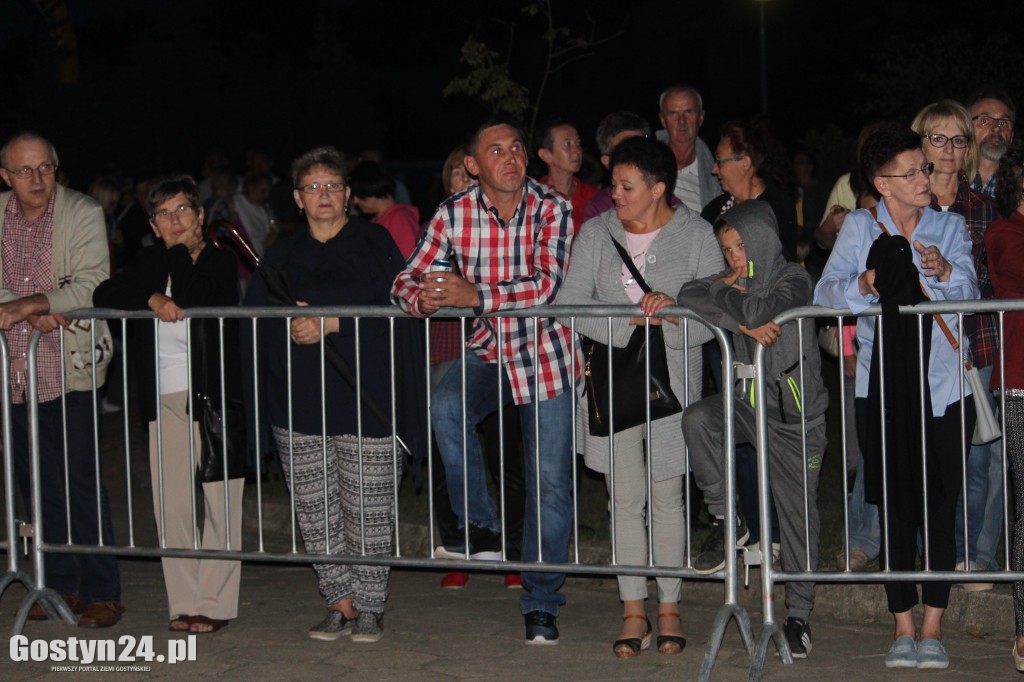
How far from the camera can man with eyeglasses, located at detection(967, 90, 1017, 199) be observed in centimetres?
701

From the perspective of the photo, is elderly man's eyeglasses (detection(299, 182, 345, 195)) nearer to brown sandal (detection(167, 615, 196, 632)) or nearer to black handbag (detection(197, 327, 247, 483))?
black handbag (detection(197, 327, 247, 483))

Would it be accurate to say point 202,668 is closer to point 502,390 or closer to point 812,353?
point 502,390

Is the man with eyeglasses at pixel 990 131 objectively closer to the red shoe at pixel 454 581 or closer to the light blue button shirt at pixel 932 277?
the light blue button shirt at pixel 932 277

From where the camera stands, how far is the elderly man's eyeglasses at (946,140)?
6512 millimetres

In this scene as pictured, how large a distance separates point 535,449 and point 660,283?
0.95 metres

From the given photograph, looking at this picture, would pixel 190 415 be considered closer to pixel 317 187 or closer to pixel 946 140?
pixel 317 187

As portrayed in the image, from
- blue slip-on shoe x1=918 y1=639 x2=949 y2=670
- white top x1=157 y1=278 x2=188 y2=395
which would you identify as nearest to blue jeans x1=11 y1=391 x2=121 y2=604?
white top x1=157 y1=278 x2=188 y2=395

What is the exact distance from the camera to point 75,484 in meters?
7.00

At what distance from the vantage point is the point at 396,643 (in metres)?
6.52

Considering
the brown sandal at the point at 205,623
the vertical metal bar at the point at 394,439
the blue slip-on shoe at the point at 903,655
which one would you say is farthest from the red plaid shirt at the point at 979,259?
the brown sandal at the point at 205,623

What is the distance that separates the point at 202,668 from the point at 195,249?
2.02m

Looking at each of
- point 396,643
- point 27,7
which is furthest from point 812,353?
point 27,7

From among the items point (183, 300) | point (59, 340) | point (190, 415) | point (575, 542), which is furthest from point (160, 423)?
point (575, 542)

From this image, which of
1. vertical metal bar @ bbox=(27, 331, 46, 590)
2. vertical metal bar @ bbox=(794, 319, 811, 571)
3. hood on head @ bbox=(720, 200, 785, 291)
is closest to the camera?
vertical metal bar @ bbox=(794, 319, 811, 571)
